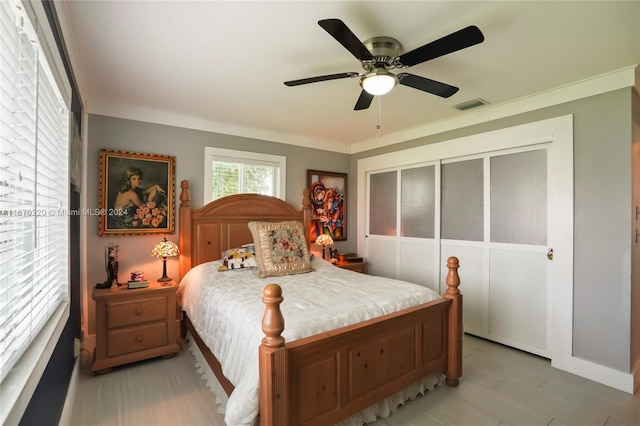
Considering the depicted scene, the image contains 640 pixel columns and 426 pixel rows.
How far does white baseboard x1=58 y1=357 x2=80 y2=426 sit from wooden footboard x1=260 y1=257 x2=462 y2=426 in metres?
1.36

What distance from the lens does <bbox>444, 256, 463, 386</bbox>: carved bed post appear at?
90.0 inches

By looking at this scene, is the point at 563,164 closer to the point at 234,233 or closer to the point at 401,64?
the point at 401,64

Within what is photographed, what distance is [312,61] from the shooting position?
2.13 metres

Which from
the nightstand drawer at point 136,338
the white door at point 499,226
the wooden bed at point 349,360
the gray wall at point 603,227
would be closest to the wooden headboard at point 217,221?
the nightstand drawer at point 136,338

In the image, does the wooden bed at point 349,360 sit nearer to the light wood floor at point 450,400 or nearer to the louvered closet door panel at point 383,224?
the light wood floor at point 450,400

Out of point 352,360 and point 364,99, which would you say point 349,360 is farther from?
point 364,99

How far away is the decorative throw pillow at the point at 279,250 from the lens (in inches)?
114

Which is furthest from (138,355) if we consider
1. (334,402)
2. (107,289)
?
(334,402)

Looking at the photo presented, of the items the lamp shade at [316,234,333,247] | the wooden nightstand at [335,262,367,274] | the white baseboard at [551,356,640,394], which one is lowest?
the white baseboard at [551,356,640,394]

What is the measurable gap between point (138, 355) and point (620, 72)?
4.45 m

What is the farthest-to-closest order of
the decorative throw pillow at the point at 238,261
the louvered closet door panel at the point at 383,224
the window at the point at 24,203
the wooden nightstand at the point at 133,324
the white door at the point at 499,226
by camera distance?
the louvered closet door panel at the point at 383,224 < the decorative throw pillow at the point at 238,261 < the white door at the point at 499,226 < the wooden nightstand at the point at 133,324 < the window at the point at 24,203

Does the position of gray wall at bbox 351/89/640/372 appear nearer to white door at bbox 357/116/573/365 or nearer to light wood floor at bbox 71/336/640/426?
white door at bbox 357/116/573/365

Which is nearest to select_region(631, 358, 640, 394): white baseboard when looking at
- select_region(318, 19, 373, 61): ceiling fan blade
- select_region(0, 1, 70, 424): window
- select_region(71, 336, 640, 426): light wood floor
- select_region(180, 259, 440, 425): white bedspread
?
select_region(71, 336, 640, 426): light wood floor

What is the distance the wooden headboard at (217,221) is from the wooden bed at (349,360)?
0.82 meters
